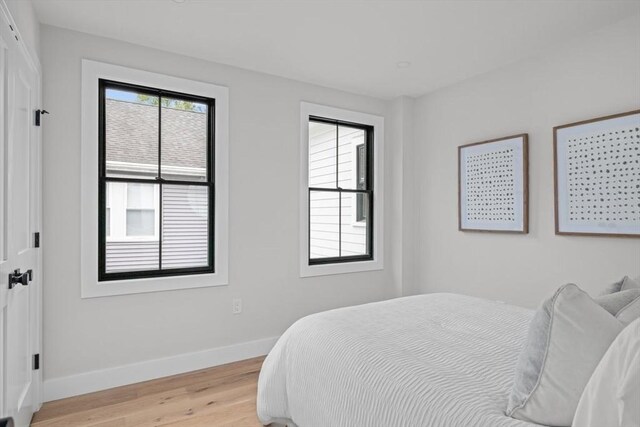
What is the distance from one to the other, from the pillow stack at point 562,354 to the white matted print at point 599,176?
1.72 meters

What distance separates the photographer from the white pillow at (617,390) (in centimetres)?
76

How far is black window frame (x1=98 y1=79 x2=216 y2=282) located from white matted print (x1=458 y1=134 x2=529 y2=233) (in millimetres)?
2303

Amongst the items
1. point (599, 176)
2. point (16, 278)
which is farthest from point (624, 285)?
point (16, 278)

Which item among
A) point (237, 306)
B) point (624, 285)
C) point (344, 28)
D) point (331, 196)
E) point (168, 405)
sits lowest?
point (168, 405)

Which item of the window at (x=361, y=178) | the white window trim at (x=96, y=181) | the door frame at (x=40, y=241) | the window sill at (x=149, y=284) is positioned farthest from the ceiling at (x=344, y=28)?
the window sill at (x=149, y=284)

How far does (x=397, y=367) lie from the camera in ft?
4.65

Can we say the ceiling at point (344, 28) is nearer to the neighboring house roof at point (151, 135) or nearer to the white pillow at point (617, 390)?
A: the neighboring house roof at point (151, 135)

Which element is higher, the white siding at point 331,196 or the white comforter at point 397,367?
the white siding at point 331,196

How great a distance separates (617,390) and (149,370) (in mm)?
2939

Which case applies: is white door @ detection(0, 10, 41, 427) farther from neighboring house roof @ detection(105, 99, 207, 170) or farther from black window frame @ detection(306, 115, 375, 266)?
black window frame @ detection(306, 115, 375, 266)

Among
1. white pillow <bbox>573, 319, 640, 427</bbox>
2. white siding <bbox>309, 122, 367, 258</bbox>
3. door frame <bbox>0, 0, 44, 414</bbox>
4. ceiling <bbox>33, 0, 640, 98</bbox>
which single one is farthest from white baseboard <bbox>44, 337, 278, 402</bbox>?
white pillow <bbox>573, 319, 640, 427</bbox>

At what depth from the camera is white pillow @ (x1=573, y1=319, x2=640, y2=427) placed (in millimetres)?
765

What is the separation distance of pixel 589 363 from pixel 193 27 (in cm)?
283

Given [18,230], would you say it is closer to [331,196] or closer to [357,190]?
[331,196]
